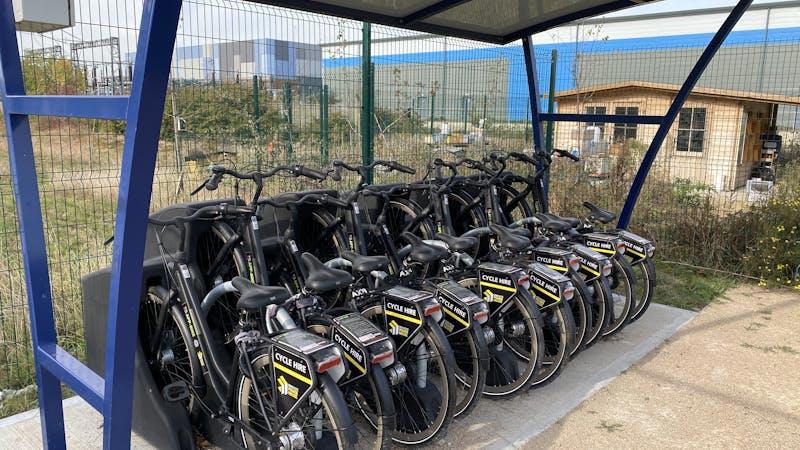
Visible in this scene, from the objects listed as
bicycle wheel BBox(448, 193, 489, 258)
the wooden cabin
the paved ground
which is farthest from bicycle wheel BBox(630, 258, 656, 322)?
the wooden cabin

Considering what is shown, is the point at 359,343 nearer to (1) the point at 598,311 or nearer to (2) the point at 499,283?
(2) the point at 499,283

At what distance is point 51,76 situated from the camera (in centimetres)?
367

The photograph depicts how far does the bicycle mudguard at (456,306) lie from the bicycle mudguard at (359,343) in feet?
1.59

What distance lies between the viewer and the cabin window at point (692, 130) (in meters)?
12.3

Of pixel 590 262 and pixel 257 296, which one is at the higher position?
pixel 257 296

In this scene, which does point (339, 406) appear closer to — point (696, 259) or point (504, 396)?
point (504, 396)

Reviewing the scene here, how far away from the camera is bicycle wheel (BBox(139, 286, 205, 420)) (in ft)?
8.60

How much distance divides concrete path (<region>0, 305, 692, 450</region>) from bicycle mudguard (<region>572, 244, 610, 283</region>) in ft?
1.90

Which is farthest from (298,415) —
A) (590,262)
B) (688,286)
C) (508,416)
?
(688,286)

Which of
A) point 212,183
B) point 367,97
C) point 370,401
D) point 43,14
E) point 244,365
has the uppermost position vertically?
point 43,14

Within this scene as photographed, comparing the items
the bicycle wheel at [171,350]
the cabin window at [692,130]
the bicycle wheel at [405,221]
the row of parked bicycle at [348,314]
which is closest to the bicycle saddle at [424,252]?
the row of parked bicycle at [348,314]

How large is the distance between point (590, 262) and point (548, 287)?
57cm

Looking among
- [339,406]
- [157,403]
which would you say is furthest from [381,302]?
[157,403]

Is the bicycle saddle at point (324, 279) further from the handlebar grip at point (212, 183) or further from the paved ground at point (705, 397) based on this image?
the paved ground at point (705, 397)
